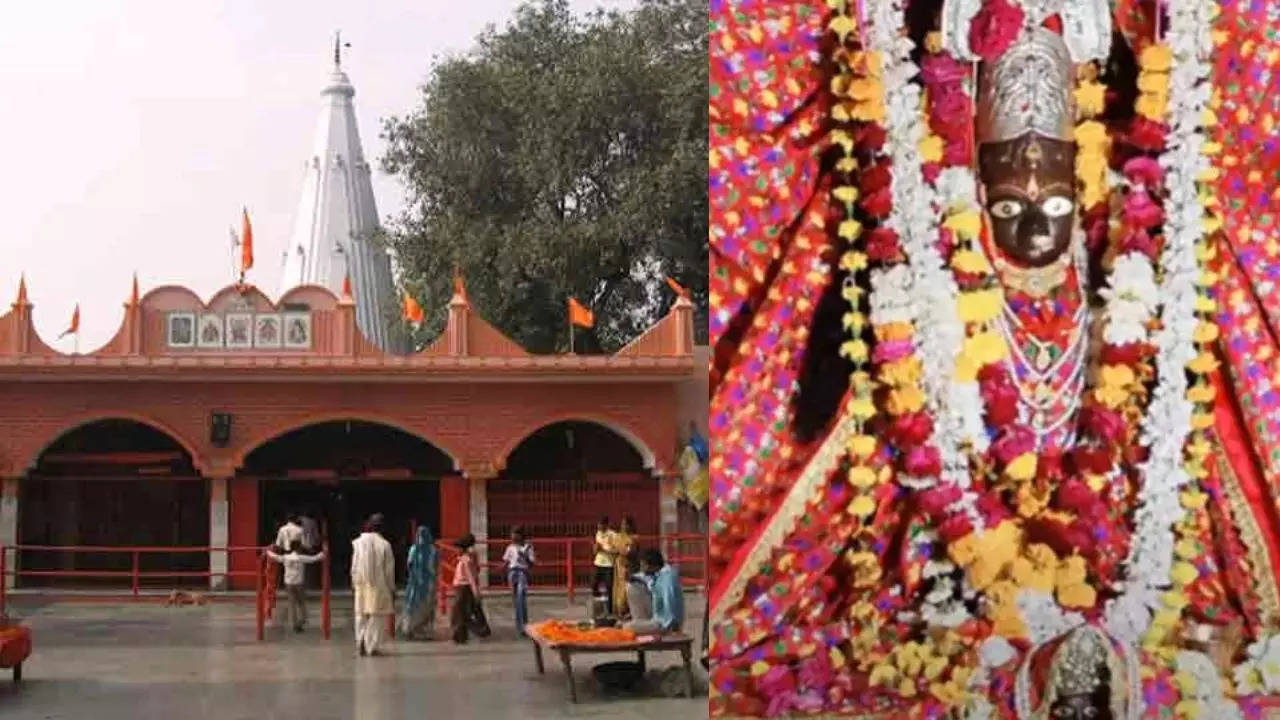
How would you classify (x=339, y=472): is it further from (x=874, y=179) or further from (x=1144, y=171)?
(x=1144, y=171)

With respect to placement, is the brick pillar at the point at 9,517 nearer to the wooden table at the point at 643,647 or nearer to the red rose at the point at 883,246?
the wooden table at the point at 643,647

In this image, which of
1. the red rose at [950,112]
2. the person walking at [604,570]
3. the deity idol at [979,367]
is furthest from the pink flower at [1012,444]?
the person walking at [604,570]

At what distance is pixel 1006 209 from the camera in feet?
20.3

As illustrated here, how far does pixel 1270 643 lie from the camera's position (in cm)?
623

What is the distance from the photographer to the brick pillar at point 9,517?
21.0 m

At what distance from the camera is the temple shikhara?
69.6 ft

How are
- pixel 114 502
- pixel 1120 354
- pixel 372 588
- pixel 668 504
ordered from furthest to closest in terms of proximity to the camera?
pixel 114 502 → pixel 668 504 → pixel 372 588 → pixel 1120 354

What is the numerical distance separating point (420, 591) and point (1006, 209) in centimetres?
935

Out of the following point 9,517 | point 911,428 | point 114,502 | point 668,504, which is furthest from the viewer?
point 114,502

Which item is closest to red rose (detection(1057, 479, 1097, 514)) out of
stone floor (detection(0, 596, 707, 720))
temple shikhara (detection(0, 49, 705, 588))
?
stone floor (detection(0, 596, 707, 720))

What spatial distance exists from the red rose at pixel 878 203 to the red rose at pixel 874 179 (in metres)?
0.02

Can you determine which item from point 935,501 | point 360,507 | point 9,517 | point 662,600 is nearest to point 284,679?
point 662,600

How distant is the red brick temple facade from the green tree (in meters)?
6.28

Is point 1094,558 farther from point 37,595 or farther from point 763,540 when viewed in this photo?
point 37,595
